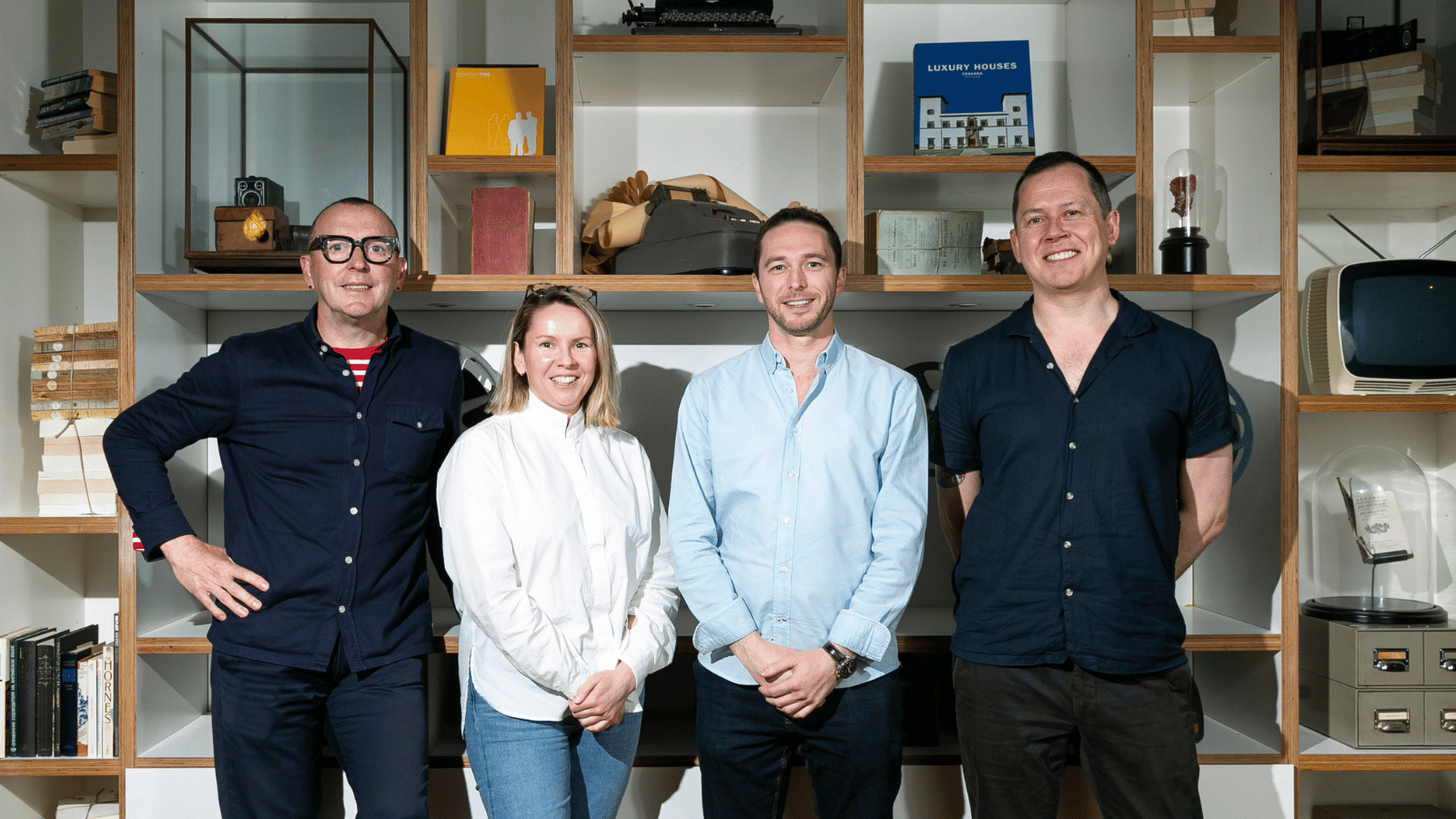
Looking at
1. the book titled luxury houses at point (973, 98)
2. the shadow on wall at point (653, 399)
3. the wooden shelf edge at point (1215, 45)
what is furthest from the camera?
the shadow on wall at point (653, 399)

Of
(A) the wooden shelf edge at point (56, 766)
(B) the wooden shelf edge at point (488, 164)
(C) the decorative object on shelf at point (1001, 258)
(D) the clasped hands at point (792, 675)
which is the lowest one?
(A) the wooden shelf edge at point (56, 766)

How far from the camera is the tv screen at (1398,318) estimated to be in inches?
Result: 91.5

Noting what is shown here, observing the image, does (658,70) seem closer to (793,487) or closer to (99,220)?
(793,487)

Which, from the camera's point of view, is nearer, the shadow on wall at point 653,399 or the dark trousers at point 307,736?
the dark trousers at point 307,736

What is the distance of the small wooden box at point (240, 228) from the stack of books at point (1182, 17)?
2.45 meters

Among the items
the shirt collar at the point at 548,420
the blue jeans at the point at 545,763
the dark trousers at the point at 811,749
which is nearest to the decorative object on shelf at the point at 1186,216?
the dark trousers at the point at 811,749

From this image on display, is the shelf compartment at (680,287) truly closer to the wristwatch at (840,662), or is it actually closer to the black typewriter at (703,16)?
the black typewriter at (703,16)

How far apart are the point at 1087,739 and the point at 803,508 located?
2.40ft

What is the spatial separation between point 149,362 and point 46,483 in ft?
1.46

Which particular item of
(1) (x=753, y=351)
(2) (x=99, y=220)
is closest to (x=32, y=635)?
(2) (x=99, y=220)

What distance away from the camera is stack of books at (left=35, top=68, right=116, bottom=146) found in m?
2.41

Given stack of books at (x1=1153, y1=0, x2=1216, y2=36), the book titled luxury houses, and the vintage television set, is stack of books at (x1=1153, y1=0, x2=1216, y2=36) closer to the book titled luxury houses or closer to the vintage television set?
the book titled luxury houses

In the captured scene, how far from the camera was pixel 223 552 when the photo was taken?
2.07 m

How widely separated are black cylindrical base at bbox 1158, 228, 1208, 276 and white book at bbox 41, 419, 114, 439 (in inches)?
115
